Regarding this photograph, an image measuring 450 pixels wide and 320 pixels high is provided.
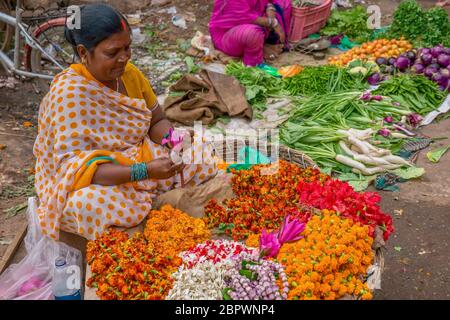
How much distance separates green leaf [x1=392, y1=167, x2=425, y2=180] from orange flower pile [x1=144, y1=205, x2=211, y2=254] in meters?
2.05

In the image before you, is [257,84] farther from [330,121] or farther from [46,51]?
[46,51]

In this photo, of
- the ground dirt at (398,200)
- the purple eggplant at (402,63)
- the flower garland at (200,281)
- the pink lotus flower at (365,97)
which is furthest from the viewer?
the purple eggplant at (402,63)

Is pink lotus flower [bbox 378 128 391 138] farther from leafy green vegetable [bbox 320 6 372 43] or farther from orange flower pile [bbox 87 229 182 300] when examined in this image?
orange flower pile [bbox 87 229 182 300]

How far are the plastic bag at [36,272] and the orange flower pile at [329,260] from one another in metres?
1.27

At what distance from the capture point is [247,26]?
19.7ft

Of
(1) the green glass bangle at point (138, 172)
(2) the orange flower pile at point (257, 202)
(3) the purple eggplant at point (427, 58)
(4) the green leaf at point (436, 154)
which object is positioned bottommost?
(4) the green leaf at point (436, 154)

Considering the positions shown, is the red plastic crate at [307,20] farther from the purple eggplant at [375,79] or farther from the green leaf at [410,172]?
the green leaf at [410,172]

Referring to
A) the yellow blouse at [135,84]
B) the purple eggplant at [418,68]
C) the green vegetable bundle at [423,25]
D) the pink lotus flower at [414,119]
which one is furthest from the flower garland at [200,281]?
the green vegetable bundle at [423,25]

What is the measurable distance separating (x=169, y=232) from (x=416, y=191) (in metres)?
2.22

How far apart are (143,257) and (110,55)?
102cm

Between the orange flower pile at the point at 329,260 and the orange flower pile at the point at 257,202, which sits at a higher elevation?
the orange flower pile at the point at 329,260

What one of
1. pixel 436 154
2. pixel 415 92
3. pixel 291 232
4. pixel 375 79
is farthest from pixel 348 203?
pixel 375 79

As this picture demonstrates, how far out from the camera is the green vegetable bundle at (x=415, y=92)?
16.4 feet
